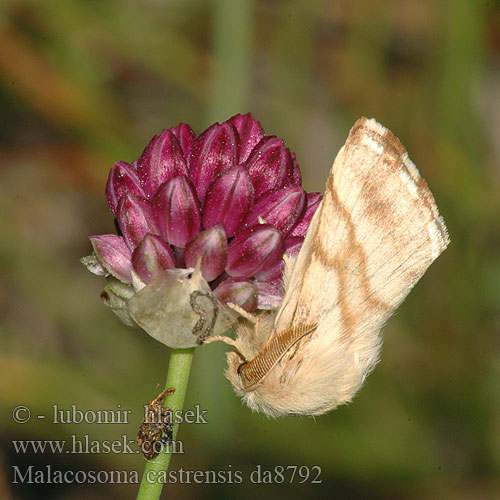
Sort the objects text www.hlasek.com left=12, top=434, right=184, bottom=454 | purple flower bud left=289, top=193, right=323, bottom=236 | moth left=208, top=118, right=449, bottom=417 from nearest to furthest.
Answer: moth left=208, top=118, right=449, bottom=417, purple flower bud left=289, top=193, right=323, bottom=236, text www.hlasek.com left=12, top=434, right=184, bottom=454

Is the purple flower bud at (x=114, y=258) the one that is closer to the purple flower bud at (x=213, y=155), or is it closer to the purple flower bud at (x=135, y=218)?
the purple flower bud at (x=135, y=218)

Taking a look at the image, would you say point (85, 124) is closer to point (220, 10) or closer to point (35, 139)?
point (35, 139)

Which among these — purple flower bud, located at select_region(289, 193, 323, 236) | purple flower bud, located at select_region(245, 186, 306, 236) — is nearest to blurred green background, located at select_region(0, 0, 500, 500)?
purple flower bud, located at select_region(289, 193, 323, 236)

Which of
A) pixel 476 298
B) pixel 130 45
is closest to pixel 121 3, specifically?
pixel 130 45

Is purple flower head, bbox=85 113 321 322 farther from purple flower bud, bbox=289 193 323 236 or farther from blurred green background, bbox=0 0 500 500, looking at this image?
blurred green background, bbox=0 0 500 500

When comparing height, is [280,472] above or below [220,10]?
below

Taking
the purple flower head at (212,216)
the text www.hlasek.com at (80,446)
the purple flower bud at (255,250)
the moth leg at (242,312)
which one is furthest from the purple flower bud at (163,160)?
the text www.hlasek.com at (80,446)
